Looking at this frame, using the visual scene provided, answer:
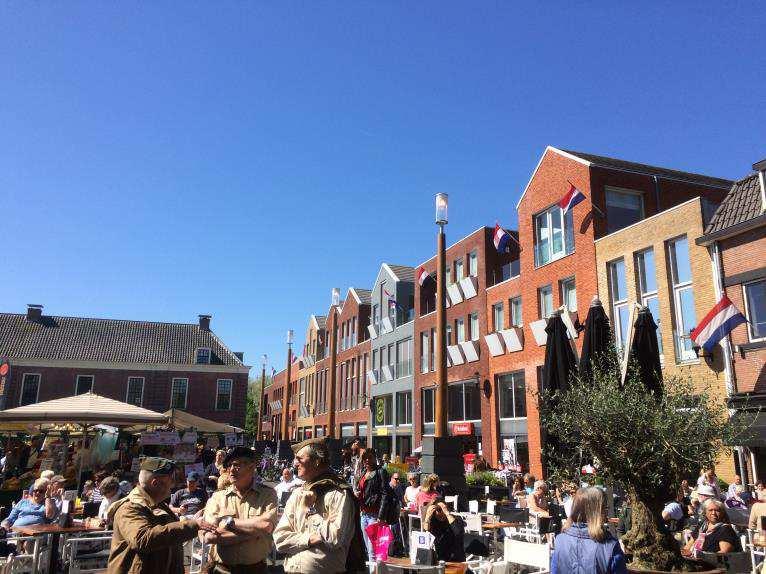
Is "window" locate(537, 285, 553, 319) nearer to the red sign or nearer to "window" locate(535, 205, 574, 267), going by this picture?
"window" locate(535, 205, 574, 267)

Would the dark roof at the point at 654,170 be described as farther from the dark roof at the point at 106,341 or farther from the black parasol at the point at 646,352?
the dark roof at the point at 106,341

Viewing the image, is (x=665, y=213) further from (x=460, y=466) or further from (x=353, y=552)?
(x=353, y=552)

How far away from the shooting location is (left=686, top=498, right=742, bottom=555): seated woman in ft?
26.6

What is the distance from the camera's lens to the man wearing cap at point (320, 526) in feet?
12.7

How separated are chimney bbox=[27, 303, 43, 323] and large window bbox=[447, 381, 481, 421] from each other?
125 ft

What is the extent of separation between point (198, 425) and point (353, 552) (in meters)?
19.8

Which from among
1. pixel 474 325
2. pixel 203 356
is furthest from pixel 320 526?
pixel 203 356

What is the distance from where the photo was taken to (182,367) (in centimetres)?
5212

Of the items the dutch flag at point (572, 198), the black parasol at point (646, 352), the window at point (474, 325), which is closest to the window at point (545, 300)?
the dutch flag at point (572, 198)

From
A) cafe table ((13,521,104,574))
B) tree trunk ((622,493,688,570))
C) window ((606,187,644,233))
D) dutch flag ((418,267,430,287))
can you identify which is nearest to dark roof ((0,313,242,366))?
dutch flag ((418,267,430,287))

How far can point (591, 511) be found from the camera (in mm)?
3994

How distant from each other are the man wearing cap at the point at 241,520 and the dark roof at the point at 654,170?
22196mm

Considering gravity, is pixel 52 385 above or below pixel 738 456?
above

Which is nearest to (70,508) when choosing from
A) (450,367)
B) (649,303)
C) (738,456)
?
(738,456)
